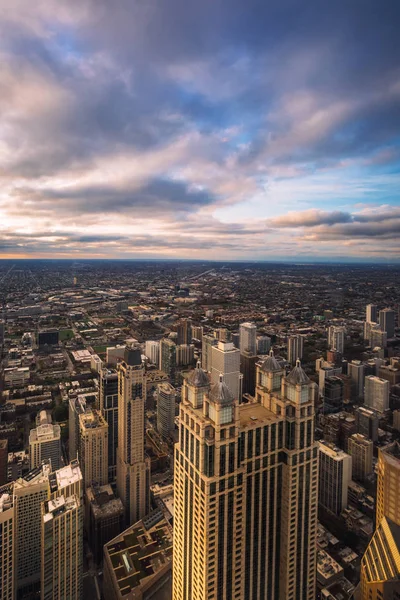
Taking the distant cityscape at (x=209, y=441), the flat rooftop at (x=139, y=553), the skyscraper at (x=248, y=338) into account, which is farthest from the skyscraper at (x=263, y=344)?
the flat rooftop at (x=139, y=553)

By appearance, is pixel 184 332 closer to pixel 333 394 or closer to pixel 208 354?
pixel 208 354

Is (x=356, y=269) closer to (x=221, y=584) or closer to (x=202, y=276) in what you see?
(x=202, y=276)

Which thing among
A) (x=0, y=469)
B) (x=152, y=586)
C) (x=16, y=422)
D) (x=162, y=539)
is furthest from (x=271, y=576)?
(x=16, y=422)

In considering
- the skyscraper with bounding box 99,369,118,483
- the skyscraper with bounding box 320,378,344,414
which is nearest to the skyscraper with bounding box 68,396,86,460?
the skyscraper with bounding box 99,369,118,483

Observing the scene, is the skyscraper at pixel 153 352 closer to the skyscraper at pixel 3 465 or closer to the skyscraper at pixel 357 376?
the skyscraper at pixel 357 376

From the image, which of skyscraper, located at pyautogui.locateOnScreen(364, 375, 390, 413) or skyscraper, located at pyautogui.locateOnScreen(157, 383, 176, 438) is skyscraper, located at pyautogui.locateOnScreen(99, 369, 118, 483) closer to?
skyscraper, located at pyautogui.locateOnScreen(157, 383, 176, 438)

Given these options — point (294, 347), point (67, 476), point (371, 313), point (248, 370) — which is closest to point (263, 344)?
point (294, 347)
